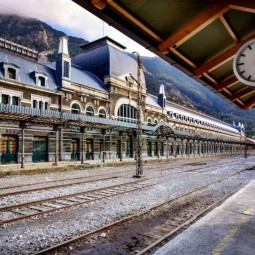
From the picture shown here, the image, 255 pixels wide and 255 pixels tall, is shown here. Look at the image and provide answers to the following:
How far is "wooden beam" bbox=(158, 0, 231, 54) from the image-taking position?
3645 millimetres

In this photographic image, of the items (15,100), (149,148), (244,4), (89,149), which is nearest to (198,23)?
(244,4)

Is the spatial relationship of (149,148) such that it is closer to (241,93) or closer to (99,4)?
(241,93)

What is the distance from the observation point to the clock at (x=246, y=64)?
13.6 ft

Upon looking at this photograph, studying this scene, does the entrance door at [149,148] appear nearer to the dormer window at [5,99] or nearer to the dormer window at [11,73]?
the dormer window at [11,73]

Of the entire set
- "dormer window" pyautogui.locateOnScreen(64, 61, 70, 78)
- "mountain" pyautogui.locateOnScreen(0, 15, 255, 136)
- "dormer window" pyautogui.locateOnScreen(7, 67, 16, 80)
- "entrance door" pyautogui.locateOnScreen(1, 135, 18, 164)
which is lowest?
"entrance door" pyautogui.locateOnScreen(1, 135, 18, 164)

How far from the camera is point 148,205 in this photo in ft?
34.4

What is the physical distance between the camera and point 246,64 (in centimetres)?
419

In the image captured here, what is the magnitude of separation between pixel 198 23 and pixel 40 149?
89.1ft

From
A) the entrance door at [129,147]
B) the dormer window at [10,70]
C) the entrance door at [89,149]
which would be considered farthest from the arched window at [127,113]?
the dormer window at [10,70]

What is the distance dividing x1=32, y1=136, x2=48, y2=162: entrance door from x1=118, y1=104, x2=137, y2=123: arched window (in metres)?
14.2

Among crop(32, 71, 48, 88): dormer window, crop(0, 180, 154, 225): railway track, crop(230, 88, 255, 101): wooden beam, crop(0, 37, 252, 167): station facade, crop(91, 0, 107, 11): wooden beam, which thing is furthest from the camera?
crop(32, 71, 48, 88): dormer window

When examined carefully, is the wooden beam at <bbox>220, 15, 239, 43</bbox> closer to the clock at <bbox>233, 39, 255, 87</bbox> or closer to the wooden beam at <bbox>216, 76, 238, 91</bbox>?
the clock at <bbox>233, 39, 255, 87</bbox>

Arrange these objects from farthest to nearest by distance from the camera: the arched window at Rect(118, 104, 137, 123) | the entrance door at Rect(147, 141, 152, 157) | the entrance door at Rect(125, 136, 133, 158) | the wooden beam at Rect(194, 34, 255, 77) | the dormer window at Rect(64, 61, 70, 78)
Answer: the entrance door at Rect(147, 141, 152, 157)
the entrance door at Rect(125, 136, 133, 158)
the arched window at Rect(118, 104, 137, 123)
the dormer window at Rect(64, 61, 70, 78)
the wooden beam at Rect(194, 34, 255, 77)

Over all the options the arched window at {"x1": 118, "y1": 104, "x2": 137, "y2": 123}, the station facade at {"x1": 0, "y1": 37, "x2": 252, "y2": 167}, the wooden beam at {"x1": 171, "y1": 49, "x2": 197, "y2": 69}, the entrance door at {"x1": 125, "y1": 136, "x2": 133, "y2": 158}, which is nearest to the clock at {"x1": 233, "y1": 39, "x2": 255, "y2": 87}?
the wooden beam at {"x1": 171, "y1": 49, "x2": 197, "y2": 69}
